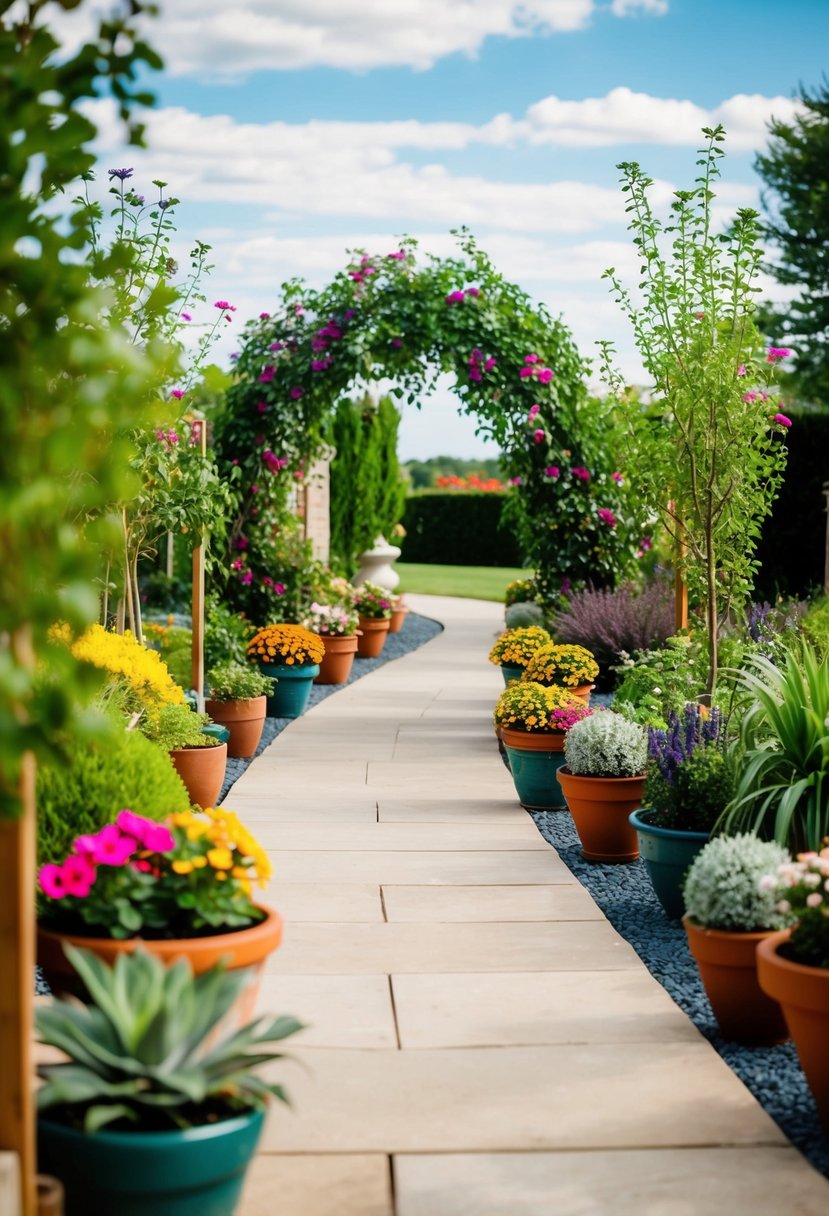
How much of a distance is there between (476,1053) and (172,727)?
2.67m

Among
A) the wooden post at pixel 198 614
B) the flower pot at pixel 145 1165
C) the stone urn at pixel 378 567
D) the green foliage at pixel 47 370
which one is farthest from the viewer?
the stone urn at pixel 378 567

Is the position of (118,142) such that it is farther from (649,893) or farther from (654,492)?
(654,492)

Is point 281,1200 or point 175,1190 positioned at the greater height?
point 175,1190

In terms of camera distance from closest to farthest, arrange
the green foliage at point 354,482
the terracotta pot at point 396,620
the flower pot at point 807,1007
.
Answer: the flower pot at point 807,1007
the terracotta pot at point 396,620
the green foliage at point 354,482

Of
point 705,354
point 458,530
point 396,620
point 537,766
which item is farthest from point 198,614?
point 458,530

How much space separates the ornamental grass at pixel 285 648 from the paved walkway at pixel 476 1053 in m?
2.69

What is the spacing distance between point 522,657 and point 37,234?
257 inches

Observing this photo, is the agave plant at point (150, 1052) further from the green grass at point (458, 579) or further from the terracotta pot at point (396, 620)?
the green grass at point (458, 579)

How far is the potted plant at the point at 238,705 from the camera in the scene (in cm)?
693

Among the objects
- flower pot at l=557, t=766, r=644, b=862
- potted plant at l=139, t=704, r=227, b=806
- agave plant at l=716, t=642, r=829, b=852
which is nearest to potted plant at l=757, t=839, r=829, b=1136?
agave plant at l=716, t=642, r=829, b=852

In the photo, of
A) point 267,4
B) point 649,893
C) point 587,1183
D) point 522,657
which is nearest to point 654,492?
point 649,893

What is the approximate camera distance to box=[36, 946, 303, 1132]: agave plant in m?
2.04

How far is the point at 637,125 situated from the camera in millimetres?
20672

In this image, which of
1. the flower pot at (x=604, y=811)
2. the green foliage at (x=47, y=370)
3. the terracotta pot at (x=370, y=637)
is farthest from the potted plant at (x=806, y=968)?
the terracotta pot at (x=370, y=637)
